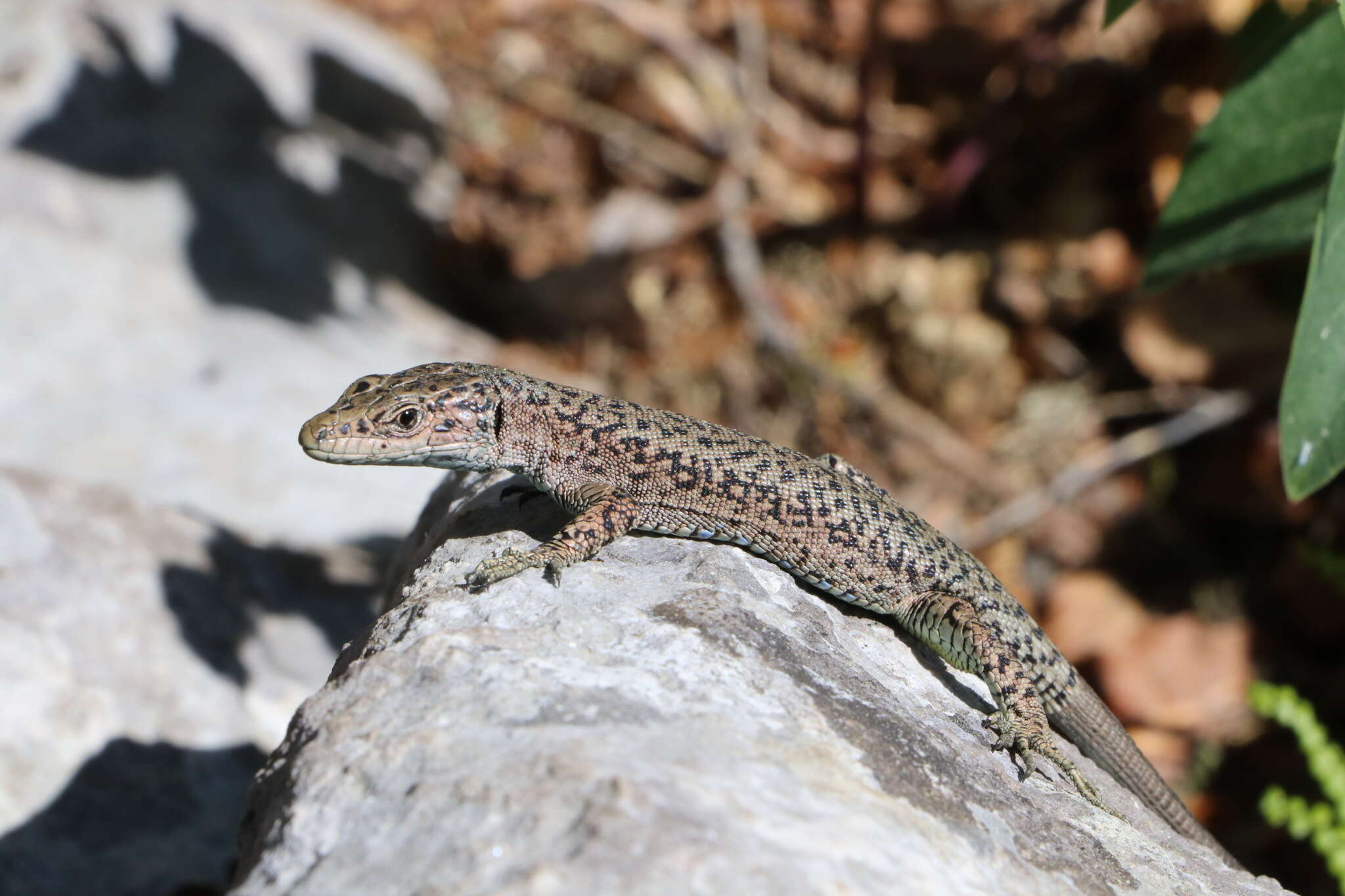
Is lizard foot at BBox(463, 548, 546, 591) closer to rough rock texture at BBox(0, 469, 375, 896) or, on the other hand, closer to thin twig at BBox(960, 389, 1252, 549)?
rough rock texture at BBox(0, 469, 375, 896)

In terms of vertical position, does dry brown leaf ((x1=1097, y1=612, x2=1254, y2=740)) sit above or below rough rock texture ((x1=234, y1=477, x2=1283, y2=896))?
above

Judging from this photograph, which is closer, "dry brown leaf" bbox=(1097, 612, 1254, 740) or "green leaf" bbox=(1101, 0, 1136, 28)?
"green leaf" bbox=(1101, 0, 1136, 28)

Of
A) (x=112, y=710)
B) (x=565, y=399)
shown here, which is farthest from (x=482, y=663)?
(x=112, y=710)

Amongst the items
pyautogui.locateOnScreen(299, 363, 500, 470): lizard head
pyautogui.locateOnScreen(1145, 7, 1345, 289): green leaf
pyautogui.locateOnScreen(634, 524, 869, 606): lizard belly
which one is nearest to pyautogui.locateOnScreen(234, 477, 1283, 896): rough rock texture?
pyautogui.locateOnScreen(634, 524, 869, 606): lizard belly

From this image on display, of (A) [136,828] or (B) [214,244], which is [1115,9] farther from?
(B) [214,244]

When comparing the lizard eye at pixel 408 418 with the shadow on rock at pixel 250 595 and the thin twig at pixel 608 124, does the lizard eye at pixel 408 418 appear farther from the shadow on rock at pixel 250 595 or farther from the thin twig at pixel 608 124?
the thin twig at pixel 608 124

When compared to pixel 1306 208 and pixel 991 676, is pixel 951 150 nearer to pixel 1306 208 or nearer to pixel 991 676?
pixel 1306 208
